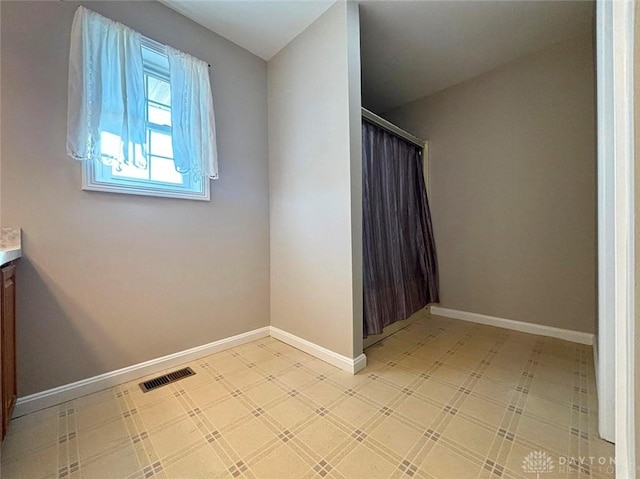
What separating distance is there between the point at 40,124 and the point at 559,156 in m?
3.58

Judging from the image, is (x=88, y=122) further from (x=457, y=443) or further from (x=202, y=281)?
(x=457, y=443)

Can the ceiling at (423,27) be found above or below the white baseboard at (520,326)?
above

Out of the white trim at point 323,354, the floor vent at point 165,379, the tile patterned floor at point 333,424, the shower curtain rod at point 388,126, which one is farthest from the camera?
the shower curtain rod at point 388,126

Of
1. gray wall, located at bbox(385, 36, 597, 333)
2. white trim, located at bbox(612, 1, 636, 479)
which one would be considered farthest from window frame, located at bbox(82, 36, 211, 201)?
gray wall, located at bbox(385, 36, 597, 333)

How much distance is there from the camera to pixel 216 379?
1.67 meters

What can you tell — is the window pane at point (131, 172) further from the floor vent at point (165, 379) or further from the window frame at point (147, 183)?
the floor vent at point (165, 379)

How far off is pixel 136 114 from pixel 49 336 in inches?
52.9

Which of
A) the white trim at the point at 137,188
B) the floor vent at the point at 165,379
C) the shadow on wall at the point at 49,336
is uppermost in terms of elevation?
the white trim at the point at 137,188

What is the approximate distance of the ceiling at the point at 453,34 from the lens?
1.84 m

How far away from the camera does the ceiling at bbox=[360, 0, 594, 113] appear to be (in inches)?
72.4

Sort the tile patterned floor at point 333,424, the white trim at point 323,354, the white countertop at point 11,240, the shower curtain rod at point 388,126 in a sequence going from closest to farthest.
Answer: the tile patterned floor at point 333,424
the white countertop at point 11,240
the white trim at point 323,354
the shower curtain rod at point 388,126

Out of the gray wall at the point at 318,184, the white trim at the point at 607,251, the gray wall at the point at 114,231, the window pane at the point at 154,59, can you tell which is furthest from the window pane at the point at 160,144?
the white trim at the point at 607,251

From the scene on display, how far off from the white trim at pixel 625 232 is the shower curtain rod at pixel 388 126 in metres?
1.66

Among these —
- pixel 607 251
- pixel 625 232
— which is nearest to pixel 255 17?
pixel 625 232
